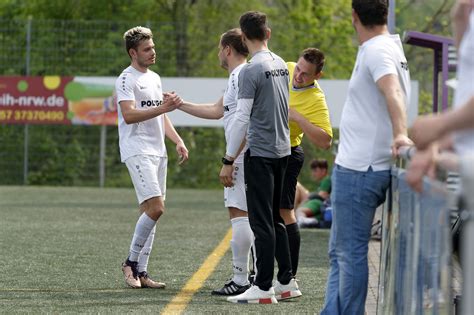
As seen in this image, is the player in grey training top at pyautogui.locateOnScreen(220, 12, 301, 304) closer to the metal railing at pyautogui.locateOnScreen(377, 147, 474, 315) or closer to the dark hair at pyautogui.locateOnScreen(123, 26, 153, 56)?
the dark hair at pyautogui.locateOnScreen(123, 26, 153, 56)

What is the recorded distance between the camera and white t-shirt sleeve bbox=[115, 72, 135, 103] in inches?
372

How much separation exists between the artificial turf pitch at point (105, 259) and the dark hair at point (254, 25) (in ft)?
5.77

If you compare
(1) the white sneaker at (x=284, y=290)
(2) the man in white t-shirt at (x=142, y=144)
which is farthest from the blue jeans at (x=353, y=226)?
(2) the man in white t-shirt at (x=142, y=144)

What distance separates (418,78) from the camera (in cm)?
2809

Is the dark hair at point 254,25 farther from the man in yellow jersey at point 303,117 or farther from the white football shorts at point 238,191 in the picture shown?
the white football shorts at point 238,191

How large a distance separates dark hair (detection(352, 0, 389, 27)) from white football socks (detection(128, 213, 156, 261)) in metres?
3.70

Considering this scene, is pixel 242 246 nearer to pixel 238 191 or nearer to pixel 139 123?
pixel 238 191

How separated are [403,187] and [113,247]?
7.52 meters

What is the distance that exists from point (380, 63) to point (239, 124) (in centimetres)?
237

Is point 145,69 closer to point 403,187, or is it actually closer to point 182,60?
point 403,187

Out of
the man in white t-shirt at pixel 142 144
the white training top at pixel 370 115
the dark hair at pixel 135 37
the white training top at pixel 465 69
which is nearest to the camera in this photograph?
the white training top at pixel 465 69

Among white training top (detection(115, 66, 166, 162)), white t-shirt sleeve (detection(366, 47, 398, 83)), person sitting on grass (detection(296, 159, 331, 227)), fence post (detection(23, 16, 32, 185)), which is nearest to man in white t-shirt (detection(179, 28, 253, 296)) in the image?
white training top (detection(115, 66, 166, 162))

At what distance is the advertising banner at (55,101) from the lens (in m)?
27.9

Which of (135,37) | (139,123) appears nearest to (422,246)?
(139,123)
